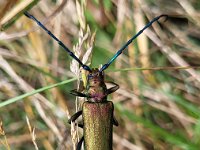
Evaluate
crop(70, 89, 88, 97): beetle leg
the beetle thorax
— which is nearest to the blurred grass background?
the beetle thorax

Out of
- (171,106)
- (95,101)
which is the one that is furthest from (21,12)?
(171,106)

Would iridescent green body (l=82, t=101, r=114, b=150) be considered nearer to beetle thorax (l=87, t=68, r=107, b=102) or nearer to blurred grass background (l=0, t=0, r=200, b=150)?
beetle thorax (l=87, t=68, r=107, b=102)

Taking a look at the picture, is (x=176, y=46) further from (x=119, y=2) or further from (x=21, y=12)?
(x=21, y=12)

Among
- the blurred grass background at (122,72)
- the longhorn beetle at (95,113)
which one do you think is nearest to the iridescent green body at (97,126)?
the longhorn beetle at (95,113)

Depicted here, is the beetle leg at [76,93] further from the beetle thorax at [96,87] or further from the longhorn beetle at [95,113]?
the beetle thorax at [96,87]

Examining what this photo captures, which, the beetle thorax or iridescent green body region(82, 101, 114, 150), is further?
the beetle thorax

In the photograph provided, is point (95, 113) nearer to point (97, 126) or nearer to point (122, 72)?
point (97, 126)

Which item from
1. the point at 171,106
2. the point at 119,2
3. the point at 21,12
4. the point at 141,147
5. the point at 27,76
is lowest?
the point at 141,147
